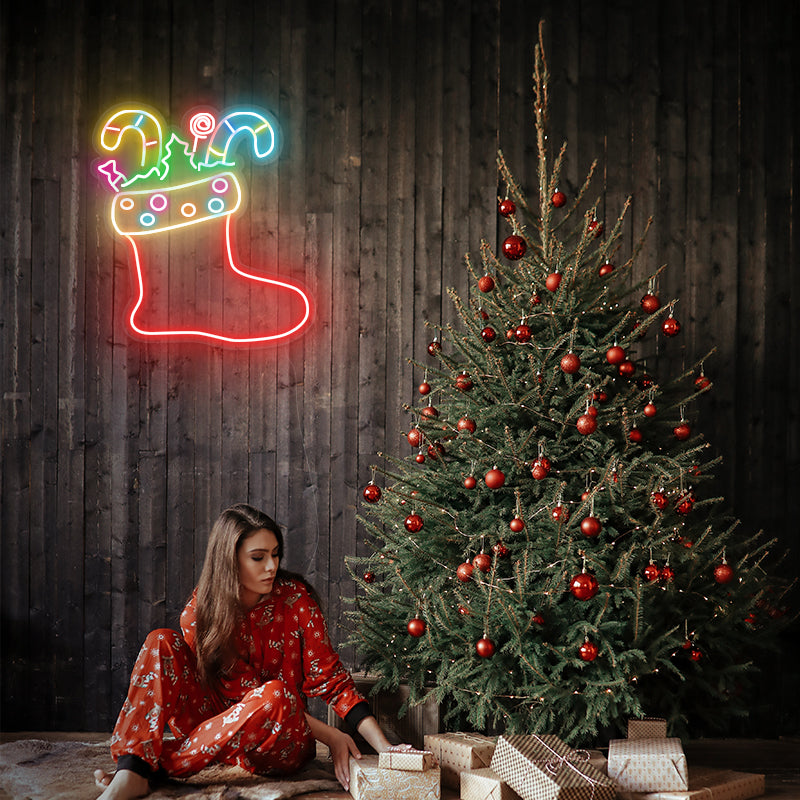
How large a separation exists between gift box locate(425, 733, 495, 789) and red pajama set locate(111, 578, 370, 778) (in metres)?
0.28

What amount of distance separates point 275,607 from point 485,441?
91 centimetres

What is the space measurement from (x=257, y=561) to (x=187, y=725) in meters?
0.54

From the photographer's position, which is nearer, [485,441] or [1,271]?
[485,441]

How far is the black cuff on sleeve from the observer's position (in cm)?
259

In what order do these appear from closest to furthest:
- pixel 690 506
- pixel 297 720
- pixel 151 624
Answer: pixel 297 720, pixel 690 506, pixel 151 624

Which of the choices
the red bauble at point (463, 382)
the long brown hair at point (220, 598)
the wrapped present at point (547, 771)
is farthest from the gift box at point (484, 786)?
the red bauble at point (463, 382)

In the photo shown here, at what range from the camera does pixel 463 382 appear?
284 centimetres

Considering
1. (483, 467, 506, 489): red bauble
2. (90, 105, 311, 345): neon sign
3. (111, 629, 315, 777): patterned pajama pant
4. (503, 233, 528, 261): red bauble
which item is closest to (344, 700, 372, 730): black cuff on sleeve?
(111, 629, 315, 777): patterned pajama pant

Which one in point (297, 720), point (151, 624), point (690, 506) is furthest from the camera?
point (151, 624)

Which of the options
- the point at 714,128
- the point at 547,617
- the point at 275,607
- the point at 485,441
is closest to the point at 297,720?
the point at 275,607

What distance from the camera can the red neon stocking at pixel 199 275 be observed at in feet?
12.5

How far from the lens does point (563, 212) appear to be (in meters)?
3.89

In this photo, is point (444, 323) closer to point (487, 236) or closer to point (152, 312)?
point (487, 236)

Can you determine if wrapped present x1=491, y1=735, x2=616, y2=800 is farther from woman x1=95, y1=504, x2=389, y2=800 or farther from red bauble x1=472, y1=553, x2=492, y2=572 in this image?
red bauble x1=472, y1=553, x2=492, y2=572
